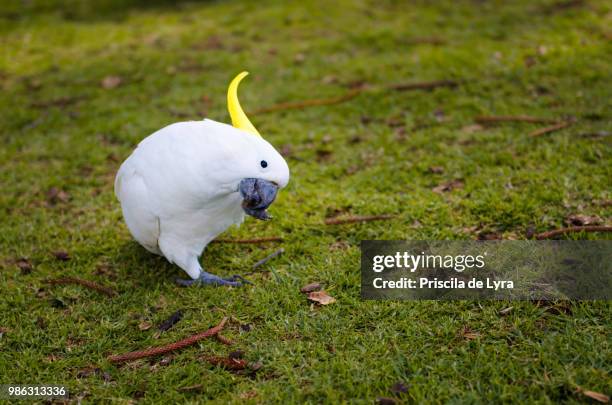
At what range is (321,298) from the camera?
2615 mm

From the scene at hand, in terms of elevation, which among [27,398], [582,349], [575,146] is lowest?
[27,398]

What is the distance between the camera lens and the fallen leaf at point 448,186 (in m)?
3.42

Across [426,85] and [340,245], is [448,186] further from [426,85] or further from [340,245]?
[426,85]

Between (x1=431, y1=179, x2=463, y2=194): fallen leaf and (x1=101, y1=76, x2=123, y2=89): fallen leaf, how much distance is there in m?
3.64

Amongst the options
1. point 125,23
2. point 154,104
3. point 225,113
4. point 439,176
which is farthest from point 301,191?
point 125,23

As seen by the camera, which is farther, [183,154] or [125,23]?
[125,23]

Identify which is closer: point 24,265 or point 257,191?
point 257,191

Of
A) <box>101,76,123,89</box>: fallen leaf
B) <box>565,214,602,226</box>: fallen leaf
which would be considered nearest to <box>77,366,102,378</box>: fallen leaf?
<box>565,214,602,226</box>: fallen leaf

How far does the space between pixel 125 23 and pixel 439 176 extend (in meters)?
5.60

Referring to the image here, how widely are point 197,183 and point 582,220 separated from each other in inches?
81.5

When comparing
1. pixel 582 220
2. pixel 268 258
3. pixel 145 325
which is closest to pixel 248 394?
pixel 145 325

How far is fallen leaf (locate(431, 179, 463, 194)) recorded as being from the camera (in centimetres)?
342

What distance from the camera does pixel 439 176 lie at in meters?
3.59

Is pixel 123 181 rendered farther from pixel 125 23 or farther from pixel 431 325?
pixel 125 23
